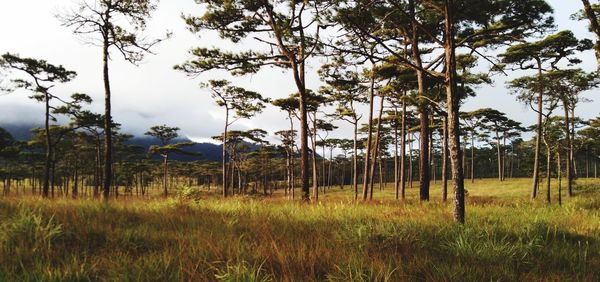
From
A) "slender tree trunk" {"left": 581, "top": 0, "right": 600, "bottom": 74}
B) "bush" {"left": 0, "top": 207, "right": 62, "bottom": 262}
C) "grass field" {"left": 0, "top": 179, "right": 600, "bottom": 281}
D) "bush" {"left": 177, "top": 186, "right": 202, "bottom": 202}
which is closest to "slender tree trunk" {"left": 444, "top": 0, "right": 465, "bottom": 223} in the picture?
"grass field" {"left": 0, "top": 179, "right": 600, "bottom": 281}

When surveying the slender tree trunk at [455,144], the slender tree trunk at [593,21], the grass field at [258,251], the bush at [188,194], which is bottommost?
the grass field at [258,251]

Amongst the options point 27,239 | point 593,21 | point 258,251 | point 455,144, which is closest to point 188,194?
point 27,239

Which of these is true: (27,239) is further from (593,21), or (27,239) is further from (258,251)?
(593,21)

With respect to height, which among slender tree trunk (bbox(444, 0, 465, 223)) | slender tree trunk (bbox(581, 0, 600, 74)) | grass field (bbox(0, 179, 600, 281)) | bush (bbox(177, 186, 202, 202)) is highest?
slender tree trunk (bbox(581, 0, 600, 74))

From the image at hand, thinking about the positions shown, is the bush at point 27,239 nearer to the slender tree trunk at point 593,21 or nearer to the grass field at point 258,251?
the grass field at point 258,251

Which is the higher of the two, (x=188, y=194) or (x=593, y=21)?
(x=593, y=21)

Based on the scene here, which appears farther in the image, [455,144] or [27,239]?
[455,144]

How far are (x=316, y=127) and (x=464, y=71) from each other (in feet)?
64.9

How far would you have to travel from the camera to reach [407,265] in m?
3.06

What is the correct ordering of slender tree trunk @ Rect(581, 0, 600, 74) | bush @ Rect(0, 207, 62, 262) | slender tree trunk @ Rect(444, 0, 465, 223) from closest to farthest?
bush @ Rect(0, 207, 62, 262), slender tree trunk @ Rect(444, 0, 465, 223), slender tree trunk @ Rect(581, 0, 600, 74)

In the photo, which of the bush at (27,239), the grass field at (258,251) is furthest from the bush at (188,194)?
the bush at (27,239)

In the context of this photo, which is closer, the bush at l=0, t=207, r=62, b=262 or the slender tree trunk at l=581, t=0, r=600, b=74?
the bush at l=0, t=207, r=62, b=262

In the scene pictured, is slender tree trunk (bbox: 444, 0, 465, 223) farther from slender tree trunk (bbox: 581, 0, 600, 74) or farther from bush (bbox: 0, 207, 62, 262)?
bush (bbox: 0, 207, 62, 262)

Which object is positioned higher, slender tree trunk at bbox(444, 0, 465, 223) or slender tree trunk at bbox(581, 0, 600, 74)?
slender tree trunk at bbox(581, 0, 600, 74)
